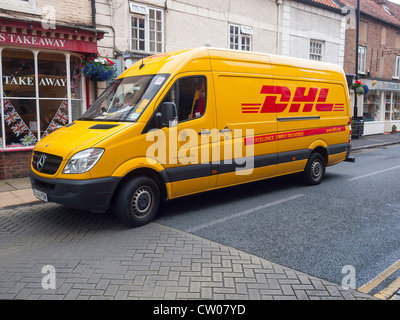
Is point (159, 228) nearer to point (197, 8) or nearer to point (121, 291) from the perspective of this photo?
point (121, 291)

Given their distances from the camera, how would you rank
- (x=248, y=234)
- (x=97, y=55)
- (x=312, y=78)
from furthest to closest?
(x=97, y=55) → (x=312, y=78) → (x=248, y=234)

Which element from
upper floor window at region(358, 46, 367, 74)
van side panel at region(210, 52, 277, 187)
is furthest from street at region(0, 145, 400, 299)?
upper floor window at region(358, 46, 367, 74)

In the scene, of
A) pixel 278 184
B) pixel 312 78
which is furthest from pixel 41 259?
pixel 312 78

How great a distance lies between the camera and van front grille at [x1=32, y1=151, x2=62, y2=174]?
5527 millimetres

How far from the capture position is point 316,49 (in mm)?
19297

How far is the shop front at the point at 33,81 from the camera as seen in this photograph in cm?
931

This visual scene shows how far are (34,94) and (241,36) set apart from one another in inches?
344

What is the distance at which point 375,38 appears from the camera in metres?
24.6

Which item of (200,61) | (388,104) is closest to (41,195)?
(200,61)

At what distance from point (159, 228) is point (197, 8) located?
10.2 metres

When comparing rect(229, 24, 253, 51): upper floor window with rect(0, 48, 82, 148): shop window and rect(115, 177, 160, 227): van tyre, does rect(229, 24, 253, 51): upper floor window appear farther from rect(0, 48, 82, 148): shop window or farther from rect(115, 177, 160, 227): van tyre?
rect(115, 177, 160, 227): van tyre

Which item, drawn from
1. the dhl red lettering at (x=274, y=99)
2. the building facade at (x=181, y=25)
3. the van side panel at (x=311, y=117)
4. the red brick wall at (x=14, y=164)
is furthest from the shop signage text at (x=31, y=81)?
the van side panel at (x=311, y=117)

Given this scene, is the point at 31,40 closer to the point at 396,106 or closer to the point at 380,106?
the point at 380,106

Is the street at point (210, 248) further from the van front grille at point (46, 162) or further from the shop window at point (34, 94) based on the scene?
the shop window at point (34, 94)
